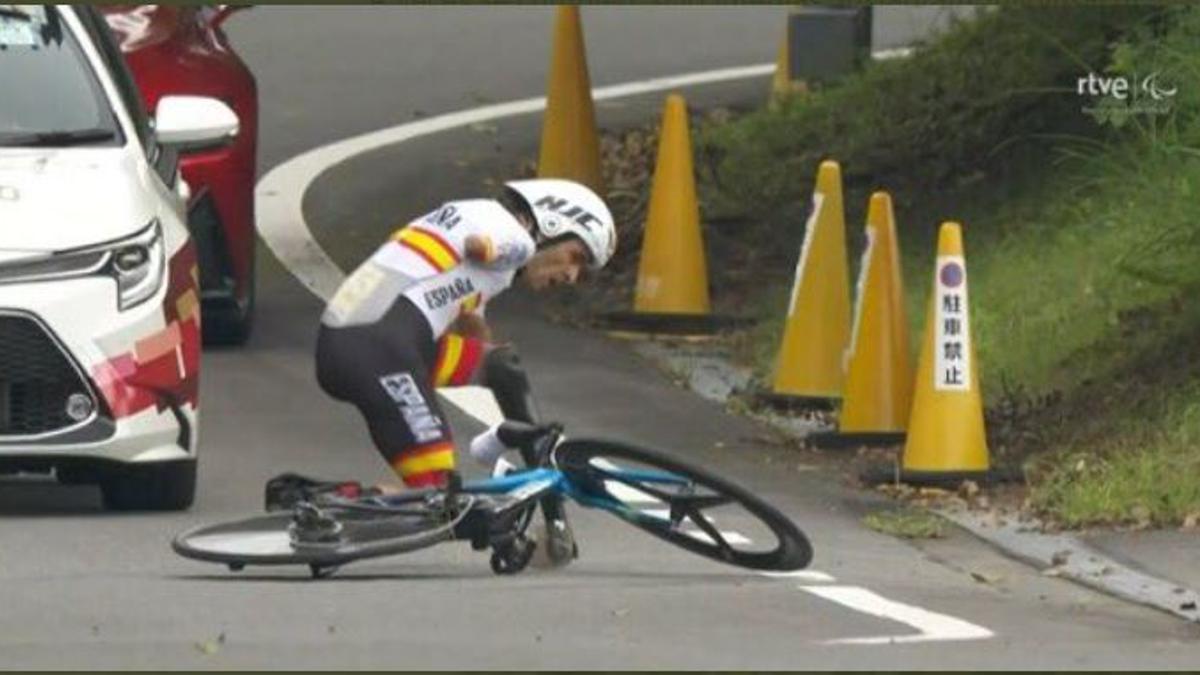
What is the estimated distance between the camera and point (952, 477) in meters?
13.8

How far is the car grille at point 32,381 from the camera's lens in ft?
40.6

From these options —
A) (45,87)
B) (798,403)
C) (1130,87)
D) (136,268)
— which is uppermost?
(45,87)

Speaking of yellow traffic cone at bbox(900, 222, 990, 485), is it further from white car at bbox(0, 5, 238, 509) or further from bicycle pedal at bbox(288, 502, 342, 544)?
bicycle pedal at bbox(288, 502, 342, 544)

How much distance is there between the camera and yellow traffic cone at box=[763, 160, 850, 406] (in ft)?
50.9

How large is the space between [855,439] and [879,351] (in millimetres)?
363

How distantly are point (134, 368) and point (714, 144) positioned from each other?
320 inches

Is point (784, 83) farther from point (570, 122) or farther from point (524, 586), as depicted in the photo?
point (524, 586)

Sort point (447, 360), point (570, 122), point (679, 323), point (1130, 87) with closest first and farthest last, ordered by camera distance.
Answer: point (447, 360), point (1130, 87), point (679, 323), point (570, 122)

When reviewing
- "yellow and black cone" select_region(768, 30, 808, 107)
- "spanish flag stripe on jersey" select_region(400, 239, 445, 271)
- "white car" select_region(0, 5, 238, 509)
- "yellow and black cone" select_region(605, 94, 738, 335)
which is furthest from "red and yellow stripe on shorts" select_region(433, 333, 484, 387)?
"yellow and black cone" select_region(768, 30, 808, 107)

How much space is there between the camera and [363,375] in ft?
37.5

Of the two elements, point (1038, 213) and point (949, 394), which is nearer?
point (949, 394)

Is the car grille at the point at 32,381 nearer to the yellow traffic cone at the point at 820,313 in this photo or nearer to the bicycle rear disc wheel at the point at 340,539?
the bicycle rear disc wheel at the point at 340,539

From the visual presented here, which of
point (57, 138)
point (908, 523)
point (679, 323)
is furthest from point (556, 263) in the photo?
point (679, 323)

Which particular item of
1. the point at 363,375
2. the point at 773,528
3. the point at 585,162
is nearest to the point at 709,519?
the point at 773,528
